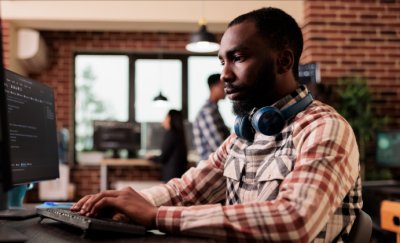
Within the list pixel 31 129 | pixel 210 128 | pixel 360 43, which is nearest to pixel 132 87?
pixel 360 43

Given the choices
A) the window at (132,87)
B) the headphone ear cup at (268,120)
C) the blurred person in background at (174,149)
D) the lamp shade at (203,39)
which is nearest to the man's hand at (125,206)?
the headphone ear cup at (268,120)

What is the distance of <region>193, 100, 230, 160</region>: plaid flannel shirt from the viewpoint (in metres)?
3.63

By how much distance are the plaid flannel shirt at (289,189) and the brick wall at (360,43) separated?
398cm

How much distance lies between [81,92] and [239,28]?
5940 millimetres

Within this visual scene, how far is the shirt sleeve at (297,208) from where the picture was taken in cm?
97

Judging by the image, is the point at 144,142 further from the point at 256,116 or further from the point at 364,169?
the point at 256,116

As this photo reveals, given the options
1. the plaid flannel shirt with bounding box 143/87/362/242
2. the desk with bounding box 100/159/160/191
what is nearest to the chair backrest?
the plaid flannel shirt with bounding box 143/87/362/242

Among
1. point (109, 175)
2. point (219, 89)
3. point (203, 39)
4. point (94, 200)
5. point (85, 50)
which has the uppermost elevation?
point (85, 50)

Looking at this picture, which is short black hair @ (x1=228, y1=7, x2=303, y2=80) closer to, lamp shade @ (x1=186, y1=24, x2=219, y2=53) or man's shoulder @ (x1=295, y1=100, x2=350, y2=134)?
man's shoulder @ (x1=295, y1=100, x2=350, y2=134)

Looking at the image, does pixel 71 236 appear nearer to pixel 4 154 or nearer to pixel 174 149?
pixel 4 154

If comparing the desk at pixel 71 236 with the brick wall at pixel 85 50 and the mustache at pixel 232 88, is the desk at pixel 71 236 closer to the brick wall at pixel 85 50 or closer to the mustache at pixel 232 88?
the mustache at pixel 232 88

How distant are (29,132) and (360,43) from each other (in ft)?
14.6

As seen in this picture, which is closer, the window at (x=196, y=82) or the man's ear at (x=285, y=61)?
the man's ear at (x=285, y=61)

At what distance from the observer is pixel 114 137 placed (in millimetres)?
6445
